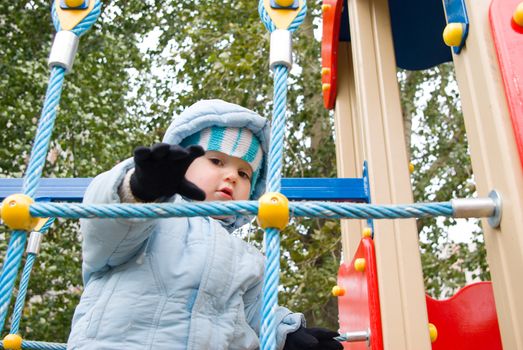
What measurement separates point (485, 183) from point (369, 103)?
61cm

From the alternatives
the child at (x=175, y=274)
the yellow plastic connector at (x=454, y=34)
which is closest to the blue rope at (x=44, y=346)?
the child at (x=175, y=274)

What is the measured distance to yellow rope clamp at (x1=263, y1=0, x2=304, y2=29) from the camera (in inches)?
30.8

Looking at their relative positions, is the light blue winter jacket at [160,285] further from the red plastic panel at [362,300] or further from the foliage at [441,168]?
the foliage at [441,168]

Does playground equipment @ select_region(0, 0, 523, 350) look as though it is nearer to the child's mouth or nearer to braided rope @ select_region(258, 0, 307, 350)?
braided rope @ select_region(258, 0, 307, 350)

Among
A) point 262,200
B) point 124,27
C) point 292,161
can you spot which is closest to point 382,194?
point 262,200

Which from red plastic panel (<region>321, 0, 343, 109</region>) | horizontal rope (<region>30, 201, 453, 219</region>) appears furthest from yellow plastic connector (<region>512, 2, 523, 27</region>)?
red plastic panel (<region>321, 0, 343, 109</region>)

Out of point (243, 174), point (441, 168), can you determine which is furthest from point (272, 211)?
point (441, 168)

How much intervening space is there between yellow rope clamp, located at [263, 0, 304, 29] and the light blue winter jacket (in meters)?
0.30

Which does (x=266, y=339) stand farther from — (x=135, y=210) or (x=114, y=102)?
(x=114, y=102)

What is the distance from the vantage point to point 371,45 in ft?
4.60

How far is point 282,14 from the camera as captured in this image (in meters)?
0.79

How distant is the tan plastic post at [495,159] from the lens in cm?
67

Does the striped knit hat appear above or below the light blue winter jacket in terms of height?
above

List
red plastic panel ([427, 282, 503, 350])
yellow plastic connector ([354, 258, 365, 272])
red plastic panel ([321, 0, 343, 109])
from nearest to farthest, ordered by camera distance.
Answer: yellow plastic connector ([354, 258, 365, 272]) < red plastic panel ([427, 282, 503, 350]) < red plastic panel ([321, 0, 343, 109])
